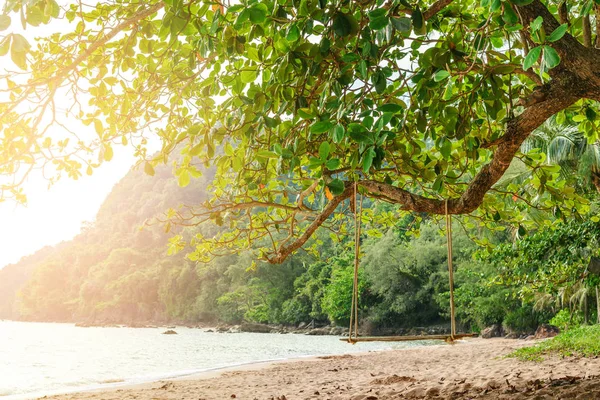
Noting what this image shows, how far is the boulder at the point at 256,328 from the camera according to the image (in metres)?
37.4

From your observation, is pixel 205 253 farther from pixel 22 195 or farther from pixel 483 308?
pixel 483 308

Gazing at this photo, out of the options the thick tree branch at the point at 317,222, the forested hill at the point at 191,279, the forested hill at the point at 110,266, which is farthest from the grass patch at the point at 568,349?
the forested hill at the point at 110,266

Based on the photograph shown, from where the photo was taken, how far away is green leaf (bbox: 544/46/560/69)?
4.15ft

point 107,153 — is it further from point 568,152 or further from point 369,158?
point 568,152

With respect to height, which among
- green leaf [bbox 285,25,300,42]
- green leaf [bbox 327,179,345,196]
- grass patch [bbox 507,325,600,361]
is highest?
green leaf [bbox 285,25,300,42]

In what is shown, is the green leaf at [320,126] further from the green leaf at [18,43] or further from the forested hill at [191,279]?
the forested hill at [191,279]

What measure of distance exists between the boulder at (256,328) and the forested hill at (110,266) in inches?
601

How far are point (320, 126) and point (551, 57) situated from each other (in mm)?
691

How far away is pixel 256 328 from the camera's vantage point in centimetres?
3844

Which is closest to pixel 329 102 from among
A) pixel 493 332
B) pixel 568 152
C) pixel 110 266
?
pixel 568 152

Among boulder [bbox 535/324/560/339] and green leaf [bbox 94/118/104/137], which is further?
boulder [bbox 535/324/560/339]

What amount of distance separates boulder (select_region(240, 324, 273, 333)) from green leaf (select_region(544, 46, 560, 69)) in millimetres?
37448

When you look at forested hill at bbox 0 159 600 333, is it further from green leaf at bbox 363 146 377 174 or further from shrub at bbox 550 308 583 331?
green leaf at bbox 363 146 377 174

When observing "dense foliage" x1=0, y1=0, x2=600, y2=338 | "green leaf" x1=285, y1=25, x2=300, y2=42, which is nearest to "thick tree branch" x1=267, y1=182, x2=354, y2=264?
"dense foliage" x1=0, y1=0, x2=600, y2=338
